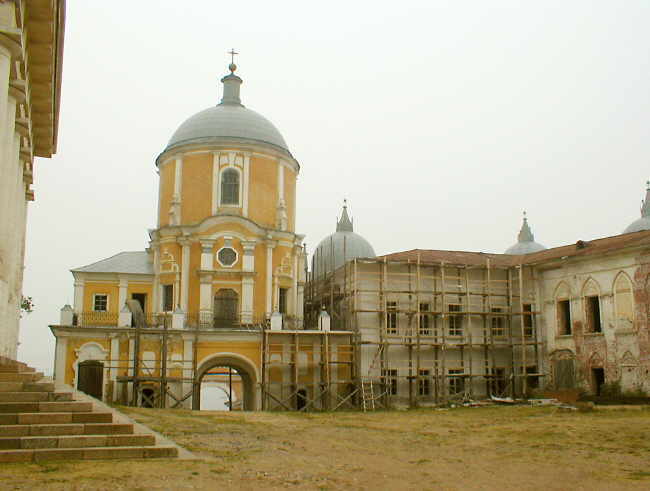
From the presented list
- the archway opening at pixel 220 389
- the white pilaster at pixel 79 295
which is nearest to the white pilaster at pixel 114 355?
the white pilaster at pixel 79 295

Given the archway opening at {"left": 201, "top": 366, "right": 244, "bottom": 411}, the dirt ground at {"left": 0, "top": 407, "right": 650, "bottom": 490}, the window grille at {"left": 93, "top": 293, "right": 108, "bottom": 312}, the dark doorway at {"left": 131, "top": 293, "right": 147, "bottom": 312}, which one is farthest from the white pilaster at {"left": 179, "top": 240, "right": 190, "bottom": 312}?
the archway opening at {"left": 201, "top": 366, "right": 244, "bottom": 411}

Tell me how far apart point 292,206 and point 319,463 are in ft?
84.3

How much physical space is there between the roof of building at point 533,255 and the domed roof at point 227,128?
878cm

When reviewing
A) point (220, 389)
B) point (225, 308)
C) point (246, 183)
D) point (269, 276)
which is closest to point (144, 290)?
point (225, 308)

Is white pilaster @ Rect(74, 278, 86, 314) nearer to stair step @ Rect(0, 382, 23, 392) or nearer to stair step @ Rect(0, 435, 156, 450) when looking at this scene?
stair step @ Rect(0, 382, 23, 392)

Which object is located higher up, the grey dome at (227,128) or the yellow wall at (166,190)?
the grey dome at (227,128)

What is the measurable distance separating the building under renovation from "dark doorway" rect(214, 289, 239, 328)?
6 centimetres

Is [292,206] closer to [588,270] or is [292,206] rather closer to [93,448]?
[588,270]

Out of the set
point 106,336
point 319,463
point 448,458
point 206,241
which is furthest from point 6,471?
point 206,241

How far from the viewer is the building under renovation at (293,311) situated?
31.4 m

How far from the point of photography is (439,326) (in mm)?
35812

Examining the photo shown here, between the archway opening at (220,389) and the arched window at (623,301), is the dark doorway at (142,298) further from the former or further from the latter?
the arched window at (623,301)

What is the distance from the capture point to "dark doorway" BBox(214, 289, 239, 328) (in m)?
34.1

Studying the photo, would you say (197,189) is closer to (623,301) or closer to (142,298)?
(142,298)
